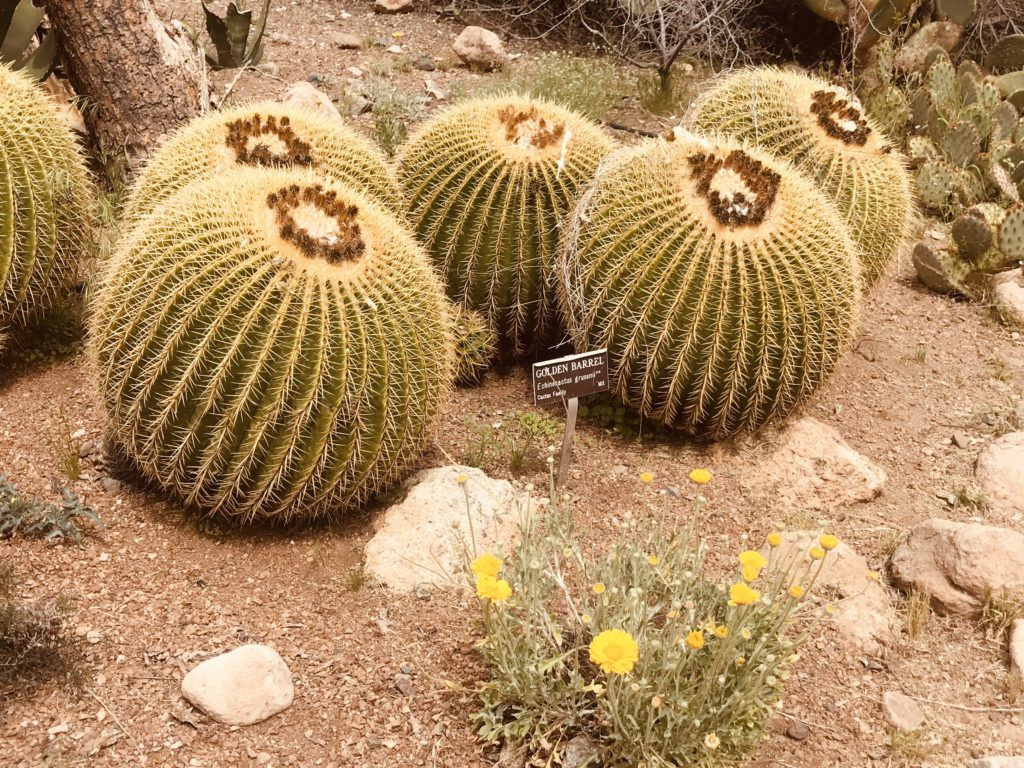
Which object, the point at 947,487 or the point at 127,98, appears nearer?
the point at 947,487

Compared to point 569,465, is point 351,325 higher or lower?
higher

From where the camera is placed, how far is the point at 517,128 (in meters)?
4.02

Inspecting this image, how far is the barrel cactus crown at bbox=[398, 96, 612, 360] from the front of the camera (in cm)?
397

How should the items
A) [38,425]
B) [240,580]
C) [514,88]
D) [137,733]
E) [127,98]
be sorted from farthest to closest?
1. [514,88]
2. [127,98]
3. [38,425]
4. [240,580]
5. [137,733]

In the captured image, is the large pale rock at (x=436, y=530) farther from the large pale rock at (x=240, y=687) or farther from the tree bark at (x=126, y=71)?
the tree bark at (x=126, y=71)

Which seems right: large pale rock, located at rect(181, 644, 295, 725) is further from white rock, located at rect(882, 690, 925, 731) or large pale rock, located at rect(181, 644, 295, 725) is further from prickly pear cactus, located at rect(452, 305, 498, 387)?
white rock, located at rect(882, 690, 925, 731)

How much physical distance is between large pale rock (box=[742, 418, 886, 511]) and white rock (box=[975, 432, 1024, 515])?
16.4 inches

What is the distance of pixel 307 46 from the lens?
25.0 feet

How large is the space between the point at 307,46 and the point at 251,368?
5.50 m

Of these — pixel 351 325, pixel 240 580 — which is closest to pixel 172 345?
pixel 351 325

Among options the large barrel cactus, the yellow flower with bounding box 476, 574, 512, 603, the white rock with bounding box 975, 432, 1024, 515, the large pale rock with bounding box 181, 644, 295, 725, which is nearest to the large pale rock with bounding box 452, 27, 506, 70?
the large barrel cactus

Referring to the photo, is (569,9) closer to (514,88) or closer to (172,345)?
(514,88)

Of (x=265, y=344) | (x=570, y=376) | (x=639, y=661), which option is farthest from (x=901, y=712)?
(x=265, y=344)

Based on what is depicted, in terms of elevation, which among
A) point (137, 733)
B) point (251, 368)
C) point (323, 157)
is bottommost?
point (137, 733)
